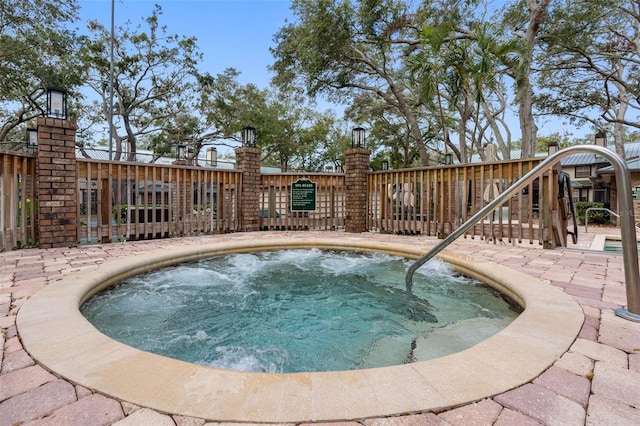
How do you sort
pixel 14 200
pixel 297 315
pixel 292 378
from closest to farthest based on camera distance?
pixel 292 378 < pixel 297 315 < pixel 14 200

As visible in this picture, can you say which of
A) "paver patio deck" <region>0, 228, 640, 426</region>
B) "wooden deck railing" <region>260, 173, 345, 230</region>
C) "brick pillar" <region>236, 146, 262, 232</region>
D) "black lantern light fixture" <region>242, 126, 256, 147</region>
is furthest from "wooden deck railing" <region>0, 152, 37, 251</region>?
"wooden deck railing" <region>260, 173, 345, 230</region>

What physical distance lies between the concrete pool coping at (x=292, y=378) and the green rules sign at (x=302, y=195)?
238 inches

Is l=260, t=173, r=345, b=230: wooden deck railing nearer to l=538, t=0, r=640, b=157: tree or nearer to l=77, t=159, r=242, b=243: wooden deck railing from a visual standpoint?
l=77, t=159, r=242, b=243: wooden deck railing

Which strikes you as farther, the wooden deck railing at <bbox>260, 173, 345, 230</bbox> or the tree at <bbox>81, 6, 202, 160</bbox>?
the tree at <bbox>81, 6, 202, 160</bbox>

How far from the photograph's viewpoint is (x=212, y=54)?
16766mm

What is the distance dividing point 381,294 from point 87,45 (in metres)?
17.9

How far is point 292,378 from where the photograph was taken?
1.28m

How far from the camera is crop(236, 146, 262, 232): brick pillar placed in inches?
295

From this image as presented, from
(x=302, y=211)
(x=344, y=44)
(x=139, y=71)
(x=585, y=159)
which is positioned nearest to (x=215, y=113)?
(x=139, y=71)

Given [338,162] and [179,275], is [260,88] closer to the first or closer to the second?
[338,162]

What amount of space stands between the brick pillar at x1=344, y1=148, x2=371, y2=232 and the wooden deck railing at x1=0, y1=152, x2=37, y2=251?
19.5ft

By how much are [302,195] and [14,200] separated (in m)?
5.28

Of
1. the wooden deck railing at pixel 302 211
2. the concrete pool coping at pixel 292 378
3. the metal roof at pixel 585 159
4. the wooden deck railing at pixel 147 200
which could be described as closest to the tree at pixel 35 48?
the wooden deck railing at pixel 147 200

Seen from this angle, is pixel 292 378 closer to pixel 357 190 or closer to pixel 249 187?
pixel 357 190
